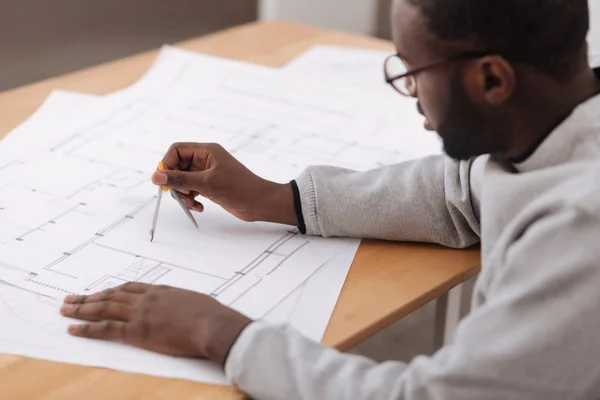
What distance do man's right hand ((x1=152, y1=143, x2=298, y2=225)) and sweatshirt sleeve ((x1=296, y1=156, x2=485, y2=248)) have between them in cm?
3

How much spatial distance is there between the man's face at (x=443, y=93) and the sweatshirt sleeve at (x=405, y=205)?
16 centimetres

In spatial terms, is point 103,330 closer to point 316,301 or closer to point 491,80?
point 316,301

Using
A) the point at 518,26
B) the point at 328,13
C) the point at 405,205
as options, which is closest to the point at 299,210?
the point at 405,205

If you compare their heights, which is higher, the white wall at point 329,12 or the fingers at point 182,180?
the fingers at point 182,180

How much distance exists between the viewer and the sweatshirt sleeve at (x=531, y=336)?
641 mm

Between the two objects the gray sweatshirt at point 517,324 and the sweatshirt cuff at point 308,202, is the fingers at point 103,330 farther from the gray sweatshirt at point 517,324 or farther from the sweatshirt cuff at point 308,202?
the sweatshirt cuff at point 308,202

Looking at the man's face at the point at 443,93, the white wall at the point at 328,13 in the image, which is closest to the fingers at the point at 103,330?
the man's face at the point at 443,93

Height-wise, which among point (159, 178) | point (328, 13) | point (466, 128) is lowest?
point (328, 13)

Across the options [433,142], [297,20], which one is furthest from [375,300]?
[297,20]

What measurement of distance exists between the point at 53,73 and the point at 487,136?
1402 millimetres

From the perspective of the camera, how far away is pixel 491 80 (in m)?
0.70

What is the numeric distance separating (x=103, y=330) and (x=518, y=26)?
430 mm

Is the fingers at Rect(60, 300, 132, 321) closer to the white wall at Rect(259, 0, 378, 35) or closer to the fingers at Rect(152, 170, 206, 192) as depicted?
the fingers at Rect(152, 170, 206, 192)

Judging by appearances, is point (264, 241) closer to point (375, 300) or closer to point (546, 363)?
point (375, 300)
